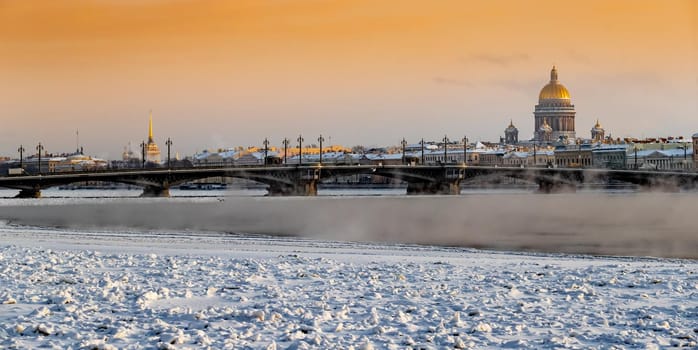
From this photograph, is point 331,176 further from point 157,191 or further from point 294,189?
point 157,191

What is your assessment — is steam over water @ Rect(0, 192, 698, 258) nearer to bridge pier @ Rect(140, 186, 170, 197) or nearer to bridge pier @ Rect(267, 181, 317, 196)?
bridge pier @ Rect(140, 186, 170, 197)

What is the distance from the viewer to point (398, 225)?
35.3 metres

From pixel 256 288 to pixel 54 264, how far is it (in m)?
3.60

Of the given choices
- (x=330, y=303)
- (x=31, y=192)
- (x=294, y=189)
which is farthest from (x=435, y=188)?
(x=330, y=303)

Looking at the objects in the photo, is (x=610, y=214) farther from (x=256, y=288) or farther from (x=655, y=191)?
(x=655, y=191)

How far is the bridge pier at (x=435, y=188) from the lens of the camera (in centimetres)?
8200

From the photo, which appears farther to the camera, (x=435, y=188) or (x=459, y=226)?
(x=435, y=188)

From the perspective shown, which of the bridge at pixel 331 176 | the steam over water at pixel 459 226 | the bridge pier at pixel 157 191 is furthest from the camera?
the bridge pier at pixel 157 191

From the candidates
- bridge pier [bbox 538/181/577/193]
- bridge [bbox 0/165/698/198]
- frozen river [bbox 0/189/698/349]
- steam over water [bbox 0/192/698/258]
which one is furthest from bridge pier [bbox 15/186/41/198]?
frozen river [bbox 0/189/698/349]

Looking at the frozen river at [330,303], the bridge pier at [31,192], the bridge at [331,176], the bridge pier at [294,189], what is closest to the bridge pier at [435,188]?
the bridge at [331,176]

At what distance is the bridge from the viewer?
64.2 metres

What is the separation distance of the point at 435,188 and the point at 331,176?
35.6ft

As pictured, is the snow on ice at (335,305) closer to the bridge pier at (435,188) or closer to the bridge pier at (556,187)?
the bridge pier at (435,188)

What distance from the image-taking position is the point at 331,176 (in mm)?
77312
